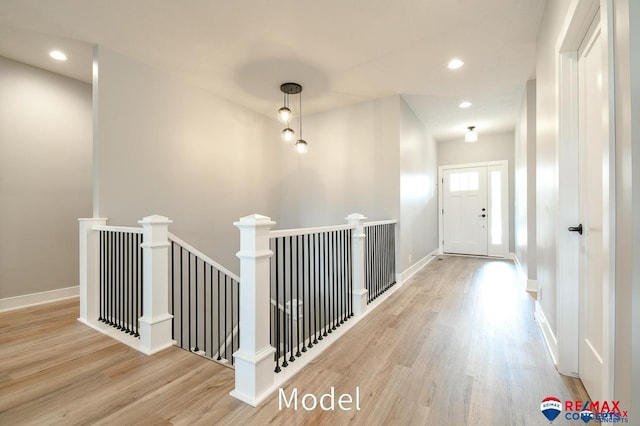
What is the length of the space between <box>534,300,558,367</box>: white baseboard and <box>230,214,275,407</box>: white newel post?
1.82 metres

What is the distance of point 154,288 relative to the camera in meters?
2.04

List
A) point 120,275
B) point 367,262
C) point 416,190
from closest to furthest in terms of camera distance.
Answer: point 120,275 < point 367,262 < point 416,190

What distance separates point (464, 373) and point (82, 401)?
2174mm

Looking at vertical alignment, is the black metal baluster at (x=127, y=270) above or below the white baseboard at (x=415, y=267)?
above

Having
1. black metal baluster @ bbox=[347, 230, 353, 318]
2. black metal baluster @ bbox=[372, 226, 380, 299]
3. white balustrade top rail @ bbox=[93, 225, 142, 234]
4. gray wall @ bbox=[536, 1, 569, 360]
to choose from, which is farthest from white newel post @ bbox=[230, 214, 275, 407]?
black metal baluster @ bbox=[372, 226, 380, 299]

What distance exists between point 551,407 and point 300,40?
3191mm

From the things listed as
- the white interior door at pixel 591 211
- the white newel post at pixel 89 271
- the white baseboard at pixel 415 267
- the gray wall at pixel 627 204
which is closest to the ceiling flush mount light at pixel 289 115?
the white newel post at pixel 89 271

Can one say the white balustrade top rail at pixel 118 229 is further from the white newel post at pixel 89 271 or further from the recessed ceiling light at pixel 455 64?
the recessed ceiling light at pixel 455 64

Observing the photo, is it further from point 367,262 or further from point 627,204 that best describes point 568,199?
point 367,262

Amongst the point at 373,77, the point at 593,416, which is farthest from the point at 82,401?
the point at 373,77

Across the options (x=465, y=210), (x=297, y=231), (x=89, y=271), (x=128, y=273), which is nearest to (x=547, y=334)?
(x=297, y=231)

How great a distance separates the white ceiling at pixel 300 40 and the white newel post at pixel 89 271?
1.74 m

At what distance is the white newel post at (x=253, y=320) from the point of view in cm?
148

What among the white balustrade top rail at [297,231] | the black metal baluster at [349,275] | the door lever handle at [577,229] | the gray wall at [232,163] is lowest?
the black metal baluster at [349,275]
